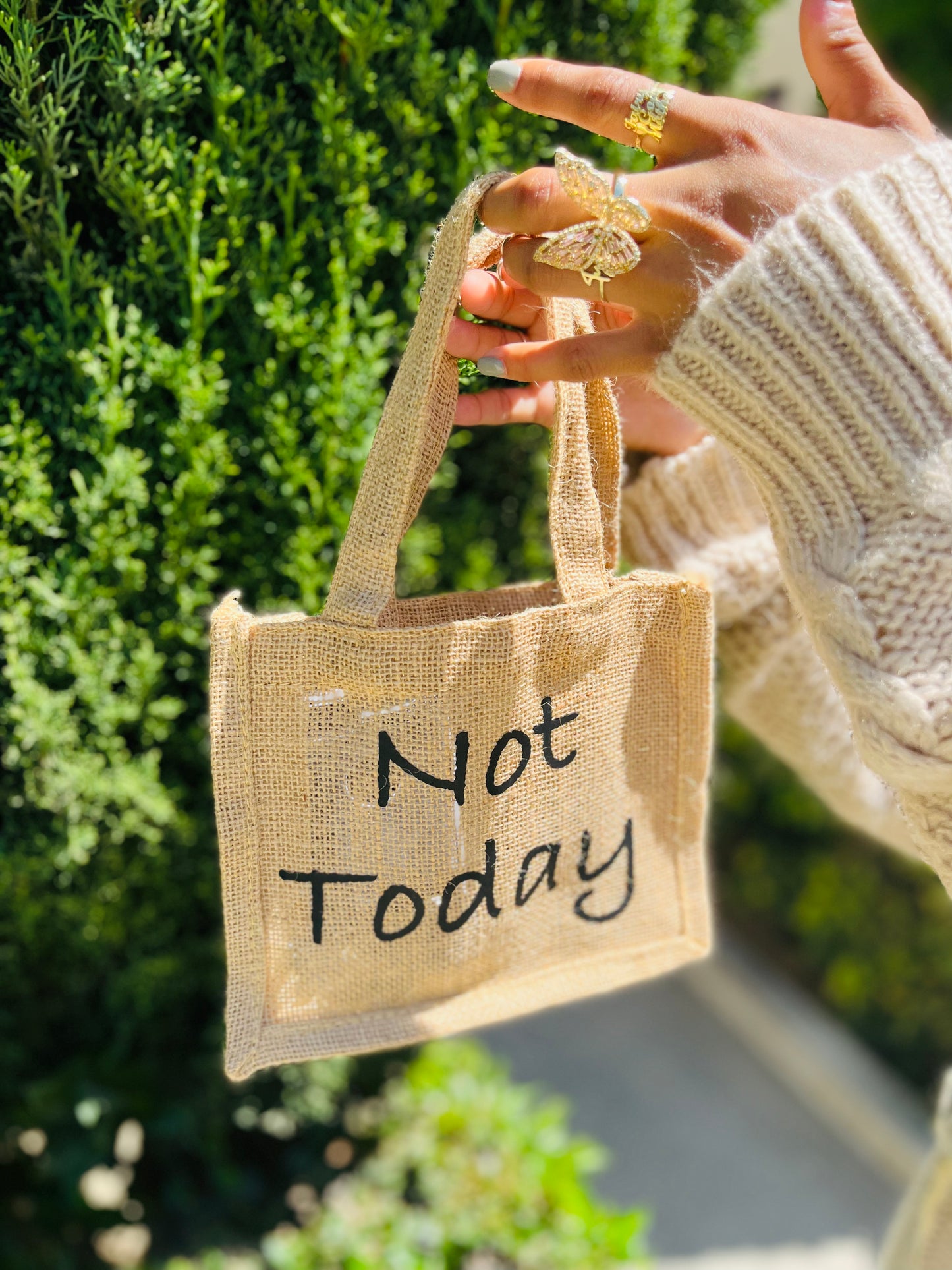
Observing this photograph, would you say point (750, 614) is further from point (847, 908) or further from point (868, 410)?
point (847, 908)

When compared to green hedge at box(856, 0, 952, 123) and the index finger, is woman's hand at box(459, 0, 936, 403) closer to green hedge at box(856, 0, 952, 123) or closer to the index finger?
the index finger

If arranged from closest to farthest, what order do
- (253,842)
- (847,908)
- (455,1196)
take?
(253,842) → (455,1196) → (847,908)

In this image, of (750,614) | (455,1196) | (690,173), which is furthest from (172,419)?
(455,1196)

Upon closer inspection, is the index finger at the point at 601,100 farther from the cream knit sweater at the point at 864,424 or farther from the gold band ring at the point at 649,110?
the cream knit sweater at the point at 864,424

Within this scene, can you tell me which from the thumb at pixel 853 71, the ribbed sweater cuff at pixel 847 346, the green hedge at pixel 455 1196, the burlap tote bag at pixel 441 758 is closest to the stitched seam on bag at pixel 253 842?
the burlap tote bag at pixel 441 758

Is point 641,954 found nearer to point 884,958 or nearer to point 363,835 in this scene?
point 363,835

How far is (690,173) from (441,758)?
0.54 metres

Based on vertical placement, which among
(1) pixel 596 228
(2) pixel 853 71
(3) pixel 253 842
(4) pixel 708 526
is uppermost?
(2) pixel 853 71

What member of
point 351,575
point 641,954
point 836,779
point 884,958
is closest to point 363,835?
point 351,575

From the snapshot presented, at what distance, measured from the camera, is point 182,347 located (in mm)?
1034

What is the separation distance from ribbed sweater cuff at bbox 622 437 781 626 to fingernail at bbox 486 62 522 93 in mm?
452

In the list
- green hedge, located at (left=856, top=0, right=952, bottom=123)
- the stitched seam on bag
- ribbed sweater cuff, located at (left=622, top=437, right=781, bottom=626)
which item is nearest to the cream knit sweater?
ribbed sweater cuff, located at (left=622, top=437, right=781, bottom=626)

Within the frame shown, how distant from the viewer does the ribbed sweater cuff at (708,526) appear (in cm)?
108

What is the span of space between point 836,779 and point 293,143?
38.7 inches
